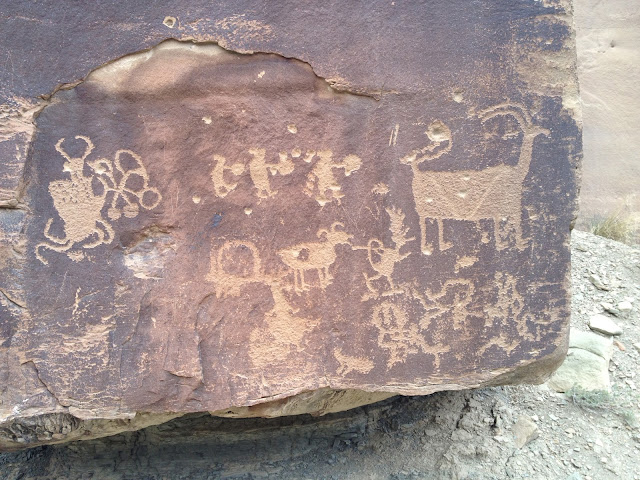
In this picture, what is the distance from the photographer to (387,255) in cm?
177

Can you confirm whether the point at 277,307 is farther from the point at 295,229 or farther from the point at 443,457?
the point at 443,457

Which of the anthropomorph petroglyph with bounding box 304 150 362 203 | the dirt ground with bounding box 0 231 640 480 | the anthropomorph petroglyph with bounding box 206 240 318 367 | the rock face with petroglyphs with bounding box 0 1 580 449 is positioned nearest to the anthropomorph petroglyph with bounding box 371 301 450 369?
the rock face with petroglyphs with bounding box 0 1 580 449

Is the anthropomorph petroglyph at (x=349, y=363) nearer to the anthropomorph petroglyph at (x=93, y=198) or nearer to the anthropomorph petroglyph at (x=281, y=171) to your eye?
the anthropomorph petroglyph at (x=281, y=171)

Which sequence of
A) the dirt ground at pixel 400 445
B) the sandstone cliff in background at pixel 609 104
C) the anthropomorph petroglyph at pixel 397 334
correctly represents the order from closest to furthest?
the anthropomorph petroglyph at pixel 397 334
the dirt ground at pixel 400 445
the sandstone cliff in background at pixel 609 104

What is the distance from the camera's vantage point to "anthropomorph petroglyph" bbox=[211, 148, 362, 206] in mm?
1741

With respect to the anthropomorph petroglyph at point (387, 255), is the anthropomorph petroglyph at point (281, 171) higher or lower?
higher

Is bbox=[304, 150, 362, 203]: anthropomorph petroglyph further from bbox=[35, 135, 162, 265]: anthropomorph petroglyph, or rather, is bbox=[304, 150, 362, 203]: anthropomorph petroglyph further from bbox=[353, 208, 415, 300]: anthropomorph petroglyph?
bbox=[35, 135, 162, 265]: anthropomorph petroglyph

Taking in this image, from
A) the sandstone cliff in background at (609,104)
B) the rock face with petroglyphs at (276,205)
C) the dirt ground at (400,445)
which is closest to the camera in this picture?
the rock face with petroglyphs at (276,205)

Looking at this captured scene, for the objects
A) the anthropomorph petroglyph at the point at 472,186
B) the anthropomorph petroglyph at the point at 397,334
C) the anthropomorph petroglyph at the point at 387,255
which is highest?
the anthropomorph petroglyph at the point at 472,186

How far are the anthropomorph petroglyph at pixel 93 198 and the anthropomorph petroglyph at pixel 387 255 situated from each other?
25.9 inches

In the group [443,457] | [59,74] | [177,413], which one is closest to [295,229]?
[177,413]

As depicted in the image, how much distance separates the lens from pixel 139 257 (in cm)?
174

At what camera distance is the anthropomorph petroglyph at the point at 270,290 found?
1757 millimetres

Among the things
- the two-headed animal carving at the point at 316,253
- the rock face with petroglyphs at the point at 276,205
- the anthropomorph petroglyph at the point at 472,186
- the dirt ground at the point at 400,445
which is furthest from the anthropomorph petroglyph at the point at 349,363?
the dirt ground at the point at 400,445
